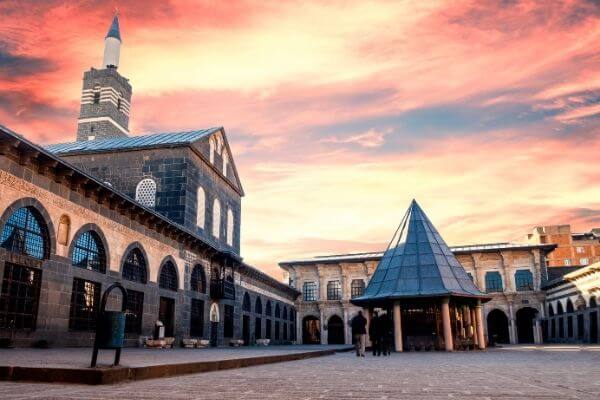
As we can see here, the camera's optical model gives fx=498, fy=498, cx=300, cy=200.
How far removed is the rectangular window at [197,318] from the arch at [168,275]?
2.28 meters

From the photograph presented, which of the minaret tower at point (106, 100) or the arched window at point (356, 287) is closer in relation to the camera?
the arched window at point (356, 287)

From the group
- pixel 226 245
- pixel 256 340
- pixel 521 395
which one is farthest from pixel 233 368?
pixel 256 340

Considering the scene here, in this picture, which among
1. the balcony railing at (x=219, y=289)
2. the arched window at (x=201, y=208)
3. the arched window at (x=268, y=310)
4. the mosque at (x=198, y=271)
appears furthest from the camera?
the arched window at (x=268, y=310)

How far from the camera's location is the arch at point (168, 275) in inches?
835

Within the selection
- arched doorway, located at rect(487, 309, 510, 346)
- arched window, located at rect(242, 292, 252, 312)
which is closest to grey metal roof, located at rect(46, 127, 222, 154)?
arched window, located at rect(242, 292, 252, 312)

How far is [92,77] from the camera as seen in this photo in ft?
172

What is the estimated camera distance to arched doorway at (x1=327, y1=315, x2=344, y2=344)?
48.0 m

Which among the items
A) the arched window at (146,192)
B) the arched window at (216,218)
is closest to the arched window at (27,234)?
the arched window at (146,192)

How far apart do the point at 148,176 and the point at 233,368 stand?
18.7 metres

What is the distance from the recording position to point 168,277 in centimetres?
2197

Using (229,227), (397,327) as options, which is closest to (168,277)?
(397,327)

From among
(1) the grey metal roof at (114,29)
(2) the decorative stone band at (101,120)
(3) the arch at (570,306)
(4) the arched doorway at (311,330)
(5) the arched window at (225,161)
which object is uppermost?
(1) the grey metal roof at (114,29)

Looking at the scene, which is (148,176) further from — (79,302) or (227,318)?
(79,302)

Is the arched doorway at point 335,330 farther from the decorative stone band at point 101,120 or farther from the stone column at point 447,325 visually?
the decorative stone band at point 101,120
